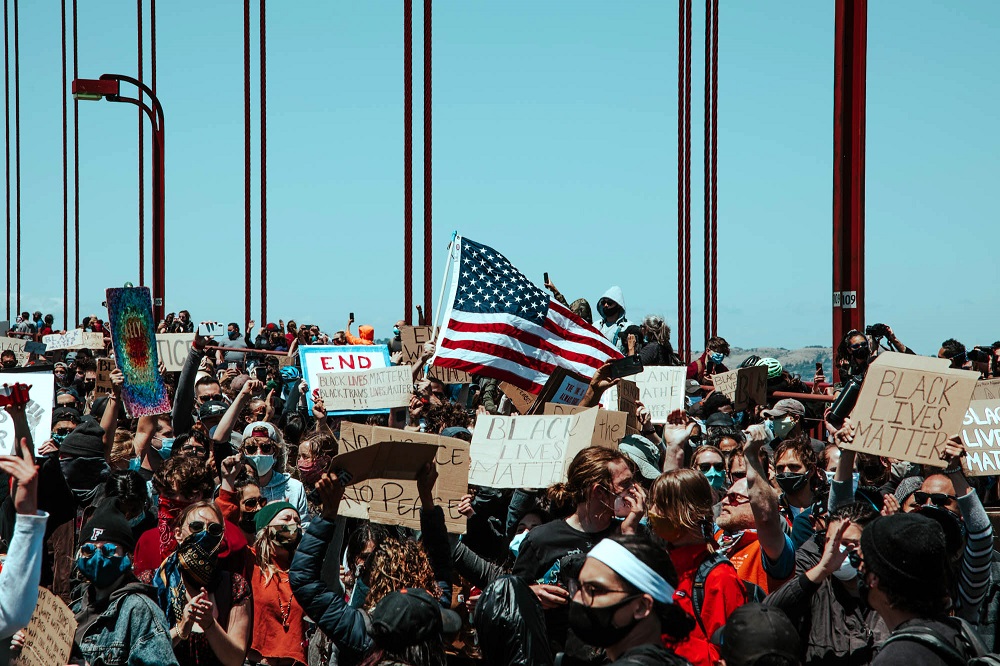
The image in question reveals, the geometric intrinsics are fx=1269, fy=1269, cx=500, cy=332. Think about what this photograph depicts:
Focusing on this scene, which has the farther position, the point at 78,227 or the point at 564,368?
the point at 78,227

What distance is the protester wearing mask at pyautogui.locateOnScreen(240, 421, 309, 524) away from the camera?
7.53m

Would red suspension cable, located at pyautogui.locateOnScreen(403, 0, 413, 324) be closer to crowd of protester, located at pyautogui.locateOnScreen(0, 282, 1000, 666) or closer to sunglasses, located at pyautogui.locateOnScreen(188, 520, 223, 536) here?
crowd of protester, located at pyautogui.locateOnScreen(0, 282, 1000, 666)

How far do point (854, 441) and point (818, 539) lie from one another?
69 centimetres

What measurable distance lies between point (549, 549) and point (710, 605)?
0.78 m

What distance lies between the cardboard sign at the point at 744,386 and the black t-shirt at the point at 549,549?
5.19 metres

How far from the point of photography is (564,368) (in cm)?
921

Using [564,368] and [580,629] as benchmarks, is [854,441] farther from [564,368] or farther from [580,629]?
[564,368]

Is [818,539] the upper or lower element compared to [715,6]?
lower

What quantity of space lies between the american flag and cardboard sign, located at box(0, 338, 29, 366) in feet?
48.1

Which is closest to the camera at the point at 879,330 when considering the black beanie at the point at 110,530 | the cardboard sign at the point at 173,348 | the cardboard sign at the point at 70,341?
the black beanie at the point at 110,530

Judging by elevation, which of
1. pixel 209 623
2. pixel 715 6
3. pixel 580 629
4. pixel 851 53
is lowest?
pixel 209 623

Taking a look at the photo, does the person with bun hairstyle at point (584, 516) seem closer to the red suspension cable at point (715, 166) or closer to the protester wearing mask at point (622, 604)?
the protester wearing mask at point (622, 604)

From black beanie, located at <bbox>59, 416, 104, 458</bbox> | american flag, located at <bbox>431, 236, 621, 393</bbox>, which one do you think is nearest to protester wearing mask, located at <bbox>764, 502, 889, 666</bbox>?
black beanie, located at <bbox>59, 416, 104, 458</bbox>

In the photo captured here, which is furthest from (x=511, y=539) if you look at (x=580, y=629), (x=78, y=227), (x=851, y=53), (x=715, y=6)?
(x=78, y=227)
